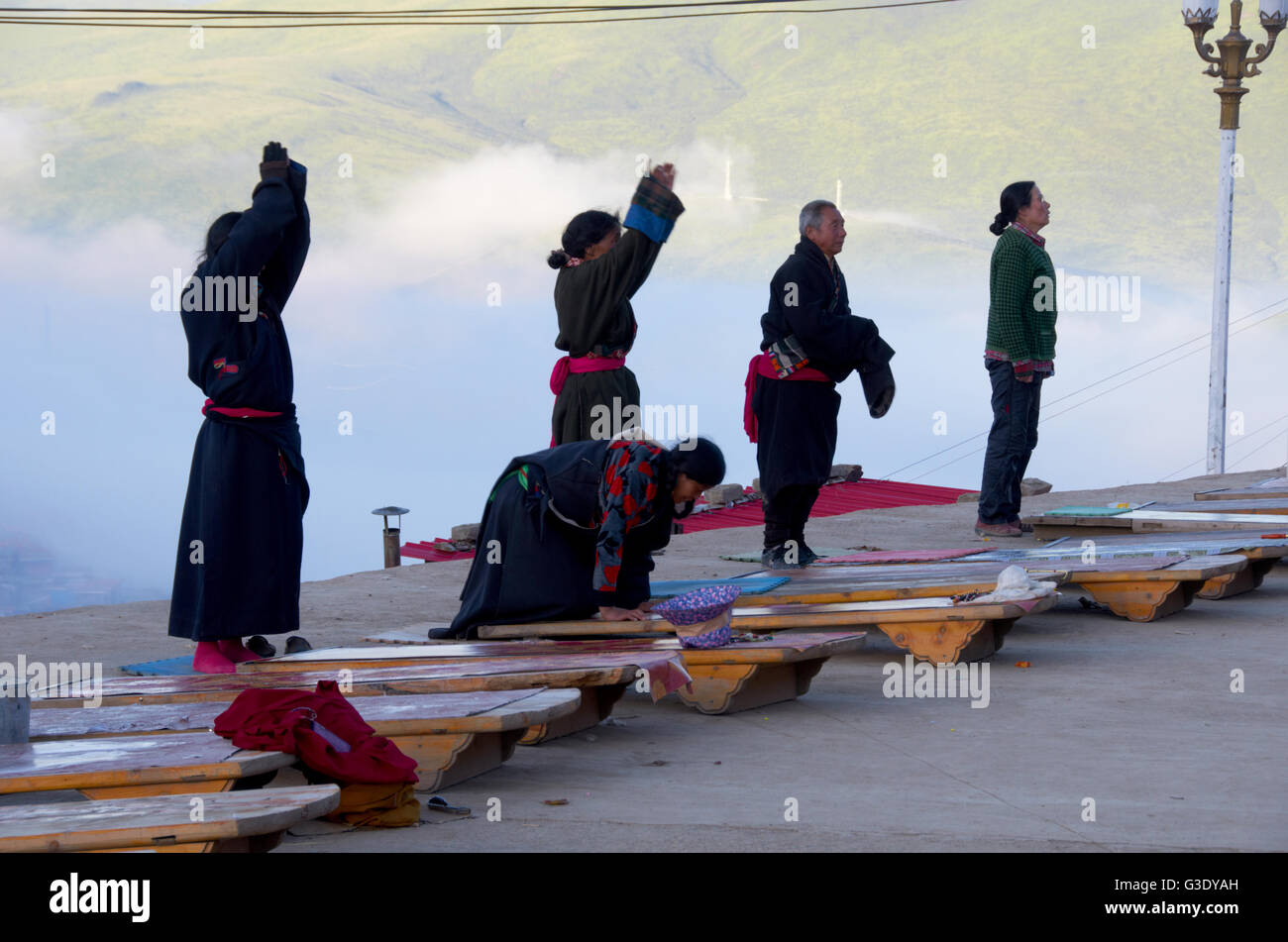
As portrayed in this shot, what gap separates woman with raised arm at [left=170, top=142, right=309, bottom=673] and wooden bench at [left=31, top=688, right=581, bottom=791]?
873 mm

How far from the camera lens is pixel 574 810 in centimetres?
339

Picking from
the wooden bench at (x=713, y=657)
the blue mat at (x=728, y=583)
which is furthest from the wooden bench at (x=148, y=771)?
the blue mat at (x=728, y=583)

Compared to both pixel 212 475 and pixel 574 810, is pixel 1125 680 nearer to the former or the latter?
pixel 574 810

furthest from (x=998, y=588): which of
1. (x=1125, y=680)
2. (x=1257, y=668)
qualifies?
(x=1257, y=668)

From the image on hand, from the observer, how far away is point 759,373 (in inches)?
274

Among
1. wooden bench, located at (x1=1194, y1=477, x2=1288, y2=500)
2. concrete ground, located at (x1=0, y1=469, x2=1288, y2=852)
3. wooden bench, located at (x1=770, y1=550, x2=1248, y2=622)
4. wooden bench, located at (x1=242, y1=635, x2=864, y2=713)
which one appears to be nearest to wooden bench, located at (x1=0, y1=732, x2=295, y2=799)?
concrete ground, located at (x1=0, y1=469, x2=1288, y2=852)

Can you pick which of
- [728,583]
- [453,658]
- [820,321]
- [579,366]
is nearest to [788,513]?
[820,321]

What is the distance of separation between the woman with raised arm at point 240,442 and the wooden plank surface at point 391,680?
0.41 metres

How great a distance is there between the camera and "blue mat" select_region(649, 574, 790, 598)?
5730 mm

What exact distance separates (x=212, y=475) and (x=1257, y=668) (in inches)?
140

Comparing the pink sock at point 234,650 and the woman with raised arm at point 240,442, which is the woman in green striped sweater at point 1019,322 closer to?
the woman with raised arm at point 240,442

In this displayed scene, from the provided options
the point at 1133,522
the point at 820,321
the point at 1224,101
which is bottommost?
the point at 1133,522

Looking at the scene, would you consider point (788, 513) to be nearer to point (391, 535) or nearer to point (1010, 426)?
point (1010, 426)

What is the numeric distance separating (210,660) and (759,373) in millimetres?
2983
